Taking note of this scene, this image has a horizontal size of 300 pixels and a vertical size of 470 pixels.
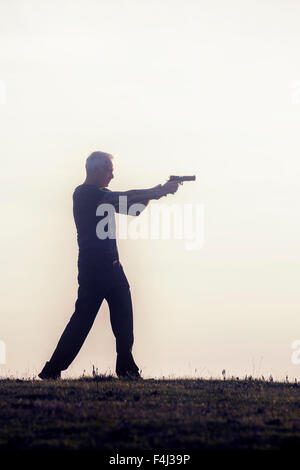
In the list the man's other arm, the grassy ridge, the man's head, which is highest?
the man's head

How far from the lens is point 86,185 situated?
13734mm

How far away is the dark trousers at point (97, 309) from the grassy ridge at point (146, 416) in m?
0.69

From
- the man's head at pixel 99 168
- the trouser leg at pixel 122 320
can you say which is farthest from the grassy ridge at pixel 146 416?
the man's head at pixel 99 168

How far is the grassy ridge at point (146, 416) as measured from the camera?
8.56 meters

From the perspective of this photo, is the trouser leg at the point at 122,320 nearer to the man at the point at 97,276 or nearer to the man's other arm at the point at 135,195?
the man at the point at 97,276

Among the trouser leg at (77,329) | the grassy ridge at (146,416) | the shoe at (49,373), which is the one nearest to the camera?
the grassy ridge at (146,416)

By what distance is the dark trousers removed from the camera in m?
13.5

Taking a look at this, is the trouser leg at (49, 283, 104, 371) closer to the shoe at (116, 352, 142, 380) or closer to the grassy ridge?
the grassy ridge

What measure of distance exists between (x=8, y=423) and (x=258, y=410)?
308 centimetres

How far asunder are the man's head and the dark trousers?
1.31 meters

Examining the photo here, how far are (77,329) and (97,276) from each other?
0.91 meters

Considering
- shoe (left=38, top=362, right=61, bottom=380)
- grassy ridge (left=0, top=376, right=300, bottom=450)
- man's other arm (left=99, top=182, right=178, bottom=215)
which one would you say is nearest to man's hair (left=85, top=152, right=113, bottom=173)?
man's other arm (left=99, top=182, right=178, bottom=215)
